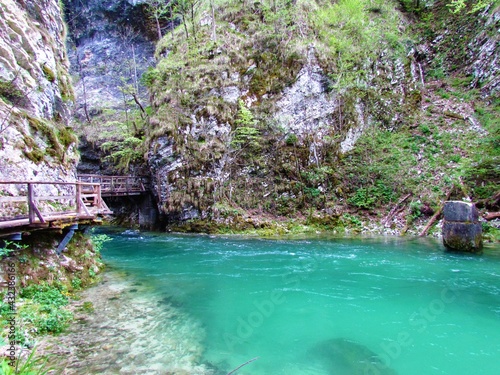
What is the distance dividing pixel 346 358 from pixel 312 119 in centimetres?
1716

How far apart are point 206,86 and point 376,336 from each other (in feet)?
58.9

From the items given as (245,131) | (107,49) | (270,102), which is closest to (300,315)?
(245,131)

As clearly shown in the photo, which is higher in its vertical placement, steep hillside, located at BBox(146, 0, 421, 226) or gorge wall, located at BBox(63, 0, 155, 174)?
gorge wall, located at BBox(63, 0, 155, 174)

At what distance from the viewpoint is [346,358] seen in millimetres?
4734

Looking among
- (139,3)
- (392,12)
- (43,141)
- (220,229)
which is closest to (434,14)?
(392,12)

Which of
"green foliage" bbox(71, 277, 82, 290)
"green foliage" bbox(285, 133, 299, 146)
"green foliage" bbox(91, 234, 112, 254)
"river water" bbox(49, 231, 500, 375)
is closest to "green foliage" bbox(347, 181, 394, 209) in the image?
"green foliage" bbox(285, 133, 299, 146)

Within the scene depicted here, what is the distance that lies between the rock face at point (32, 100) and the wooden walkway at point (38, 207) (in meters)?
0.47

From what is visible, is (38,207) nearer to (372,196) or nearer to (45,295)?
(45,295)

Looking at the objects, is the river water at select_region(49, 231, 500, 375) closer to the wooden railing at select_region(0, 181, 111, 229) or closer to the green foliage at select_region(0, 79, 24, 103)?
the wooden railing at select_region(0, 181, 111, 229)

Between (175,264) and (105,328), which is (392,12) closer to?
(175,264)

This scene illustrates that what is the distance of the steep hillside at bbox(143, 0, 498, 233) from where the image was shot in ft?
56.7

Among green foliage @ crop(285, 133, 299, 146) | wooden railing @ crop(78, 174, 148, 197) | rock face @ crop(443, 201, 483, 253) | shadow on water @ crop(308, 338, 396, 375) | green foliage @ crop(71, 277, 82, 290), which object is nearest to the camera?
shadow on water @ crop(308, 338, 396, 375)

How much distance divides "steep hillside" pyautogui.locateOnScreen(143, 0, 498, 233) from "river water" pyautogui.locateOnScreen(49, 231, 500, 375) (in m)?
6.63

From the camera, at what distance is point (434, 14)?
961 inches
